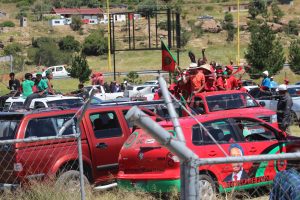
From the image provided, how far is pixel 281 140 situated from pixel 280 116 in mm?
5891

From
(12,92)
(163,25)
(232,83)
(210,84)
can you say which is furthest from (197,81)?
(163,25)

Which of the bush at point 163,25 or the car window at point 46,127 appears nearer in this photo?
the car window at point 46,127

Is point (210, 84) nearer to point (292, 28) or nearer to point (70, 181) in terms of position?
point (70, 181)

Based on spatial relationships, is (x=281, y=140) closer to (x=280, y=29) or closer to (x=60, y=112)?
(x=60, y=112)

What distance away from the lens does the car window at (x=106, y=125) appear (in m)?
11.0

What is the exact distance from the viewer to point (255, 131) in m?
10.5

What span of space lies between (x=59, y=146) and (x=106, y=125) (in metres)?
1.45

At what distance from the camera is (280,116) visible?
15.9 metres

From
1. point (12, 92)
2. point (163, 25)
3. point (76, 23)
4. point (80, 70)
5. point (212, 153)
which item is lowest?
point (80, 70)

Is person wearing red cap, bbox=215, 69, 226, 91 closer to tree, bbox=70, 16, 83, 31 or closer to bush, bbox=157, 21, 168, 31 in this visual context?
bush, bbox=157, 21, 168, 31

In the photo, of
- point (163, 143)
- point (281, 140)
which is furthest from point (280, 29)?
point (163, 143)

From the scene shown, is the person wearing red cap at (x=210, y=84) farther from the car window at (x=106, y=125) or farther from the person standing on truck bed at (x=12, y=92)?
the person standing on truck bed at (x=12, y=92)

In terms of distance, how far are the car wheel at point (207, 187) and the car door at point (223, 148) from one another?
0.21 m

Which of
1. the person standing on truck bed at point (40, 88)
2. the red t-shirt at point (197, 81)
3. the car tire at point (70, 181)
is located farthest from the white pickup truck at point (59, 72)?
the car tire at point (70, 181)
